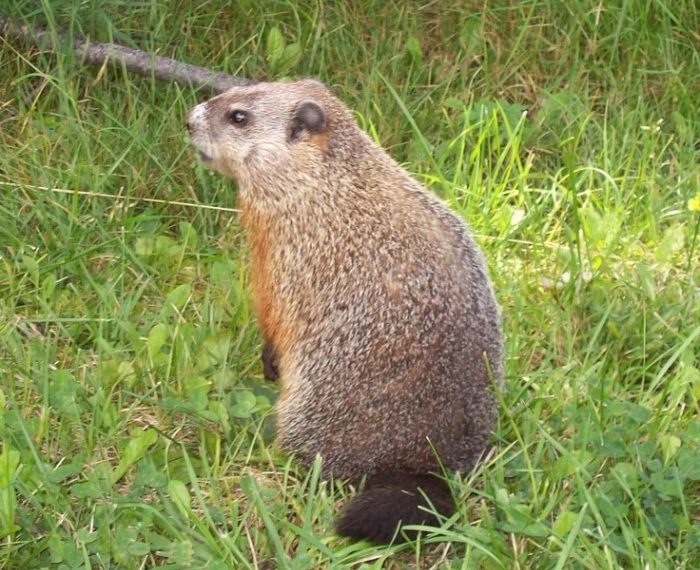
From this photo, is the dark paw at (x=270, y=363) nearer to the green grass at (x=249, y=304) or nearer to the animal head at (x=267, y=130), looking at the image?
the green grass at (x=249, y=304)

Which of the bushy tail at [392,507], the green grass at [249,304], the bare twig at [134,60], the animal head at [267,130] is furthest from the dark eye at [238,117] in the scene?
the bushy tail at [392,507]

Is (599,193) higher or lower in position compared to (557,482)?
higher

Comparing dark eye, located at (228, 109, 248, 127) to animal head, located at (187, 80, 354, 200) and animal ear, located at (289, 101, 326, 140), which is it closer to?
animal head, located at (187, 80, 354, 200)

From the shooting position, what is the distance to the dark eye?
3.74m

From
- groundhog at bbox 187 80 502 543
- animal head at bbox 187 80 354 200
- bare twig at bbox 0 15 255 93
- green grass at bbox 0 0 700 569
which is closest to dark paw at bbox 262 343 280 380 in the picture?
groundhog at bbox 187 80 502 543

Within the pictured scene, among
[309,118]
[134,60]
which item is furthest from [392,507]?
[134,60]

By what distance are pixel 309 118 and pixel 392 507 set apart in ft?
4.03

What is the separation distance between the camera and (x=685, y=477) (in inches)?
124

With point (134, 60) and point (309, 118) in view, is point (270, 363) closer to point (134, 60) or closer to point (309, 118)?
point (309, 118)

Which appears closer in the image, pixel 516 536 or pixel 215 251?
pixel 516 536

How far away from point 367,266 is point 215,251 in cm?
106

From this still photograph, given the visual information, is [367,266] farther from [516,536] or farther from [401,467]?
[516,536]

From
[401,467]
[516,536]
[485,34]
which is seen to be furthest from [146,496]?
[485,34]

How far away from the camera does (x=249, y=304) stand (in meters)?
3.98
